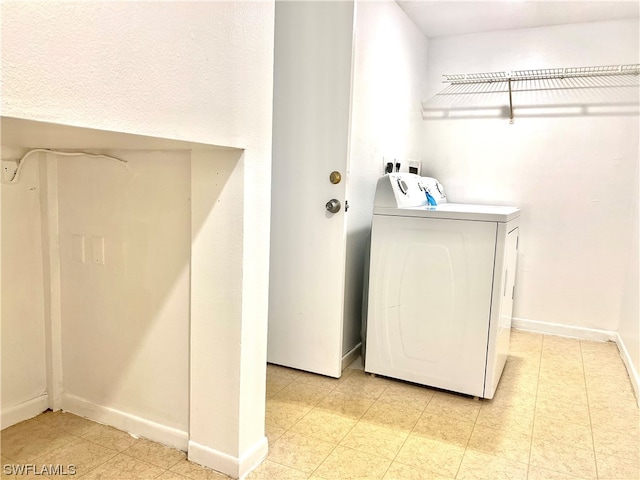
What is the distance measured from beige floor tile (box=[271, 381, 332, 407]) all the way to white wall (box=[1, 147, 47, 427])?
1029 millimetres

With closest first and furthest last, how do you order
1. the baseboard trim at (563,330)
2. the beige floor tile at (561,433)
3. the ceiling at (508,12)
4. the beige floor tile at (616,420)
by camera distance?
the beige floor tile at (561,433) < the beige floor tile at (616,420) < the ceiling at (508,12) < the baseboard trim at (563,330)

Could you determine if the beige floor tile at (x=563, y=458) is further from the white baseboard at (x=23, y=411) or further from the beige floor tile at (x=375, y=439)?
the white baseboard at (x=23, y=411)

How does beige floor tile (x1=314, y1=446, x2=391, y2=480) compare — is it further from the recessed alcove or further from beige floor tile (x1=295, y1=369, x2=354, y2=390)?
beige floor tile (x1=295, y1=369, x2=354, y2=390)

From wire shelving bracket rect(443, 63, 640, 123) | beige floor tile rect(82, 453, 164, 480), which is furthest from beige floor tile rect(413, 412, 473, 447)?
wire shelving bracket rect(443, 63, 640, 123)

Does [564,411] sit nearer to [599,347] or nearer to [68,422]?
[599,347]

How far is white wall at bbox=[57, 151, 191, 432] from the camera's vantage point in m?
1.66

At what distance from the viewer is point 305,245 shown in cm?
242

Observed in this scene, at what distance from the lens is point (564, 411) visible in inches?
82.3

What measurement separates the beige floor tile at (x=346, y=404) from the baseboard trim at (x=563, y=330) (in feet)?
5.40

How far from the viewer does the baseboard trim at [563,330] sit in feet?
10.1

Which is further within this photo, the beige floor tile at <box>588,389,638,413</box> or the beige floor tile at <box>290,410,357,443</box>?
the beige floor tile at <box>588,389,638,413</box>

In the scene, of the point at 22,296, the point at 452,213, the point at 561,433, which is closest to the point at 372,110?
the point at 452,213

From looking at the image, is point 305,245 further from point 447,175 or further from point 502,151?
point 502,151

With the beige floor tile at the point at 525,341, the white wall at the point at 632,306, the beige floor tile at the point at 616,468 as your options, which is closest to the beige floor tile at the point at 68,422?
the beige floor tile at the point at 616,468
